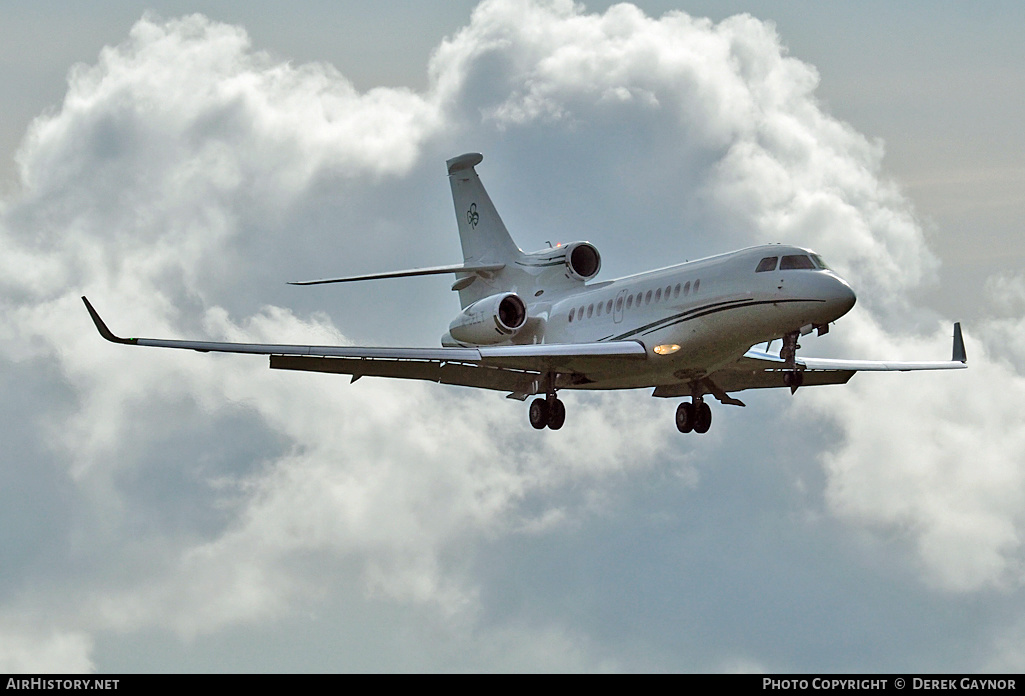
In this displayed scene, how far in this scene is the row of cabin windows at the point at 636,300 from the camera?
36281 mm

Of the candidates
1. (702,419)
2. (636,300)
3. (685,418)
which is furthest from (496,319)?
(702,419)

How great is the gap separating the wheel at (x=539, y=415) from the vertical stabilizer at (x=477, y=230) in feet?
22.9

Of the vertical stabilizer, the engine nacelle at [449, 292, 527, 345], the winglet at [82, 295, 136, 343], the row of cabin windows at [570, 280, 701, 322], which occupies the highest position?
the vertical stabilizer

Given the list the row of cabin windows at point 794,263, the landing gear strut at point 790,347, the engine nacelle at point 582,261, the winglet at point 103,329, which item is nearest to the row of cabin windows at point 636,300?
the row of cabin windows at point 794,263

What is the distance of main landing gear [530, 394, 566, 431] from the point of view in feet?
128

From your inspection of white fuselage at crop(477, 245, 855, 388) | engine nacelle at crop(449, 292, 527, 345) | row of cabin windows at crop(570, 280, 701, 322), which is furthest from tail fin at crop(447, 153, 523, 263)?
white fuselage at crop(477, 245, 855, 388)

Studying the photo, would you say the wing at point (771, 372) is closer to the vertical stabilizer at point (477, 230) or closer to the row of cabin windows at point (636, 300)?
the row of cabin windows at point (636, 300)

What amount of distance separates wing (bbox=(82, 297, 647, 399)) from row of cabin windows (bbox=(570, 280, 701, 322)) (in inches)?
41.4

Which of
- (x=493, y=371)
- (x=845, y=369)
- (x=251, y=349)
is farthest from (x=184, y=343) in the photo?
(x=845, y=369)

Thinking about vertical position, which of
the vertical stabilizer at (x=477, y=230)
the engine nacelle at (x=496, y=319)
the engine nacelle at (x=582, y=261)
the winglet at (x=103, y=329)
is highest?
the vertical stabilizer at (x=477, y=230)

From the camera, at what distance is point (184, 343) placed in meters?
36.2

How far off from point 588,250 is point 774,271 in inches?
356

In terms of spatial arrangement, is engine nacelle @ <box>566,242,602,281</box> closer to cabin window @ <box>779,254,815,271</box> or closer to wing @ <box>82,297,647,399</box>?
wing @ <box>82,297,647,399</box>

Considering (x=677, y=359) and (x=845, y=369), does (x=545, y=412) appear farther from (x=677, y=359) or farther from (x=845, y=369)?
(x=845, y=369)
